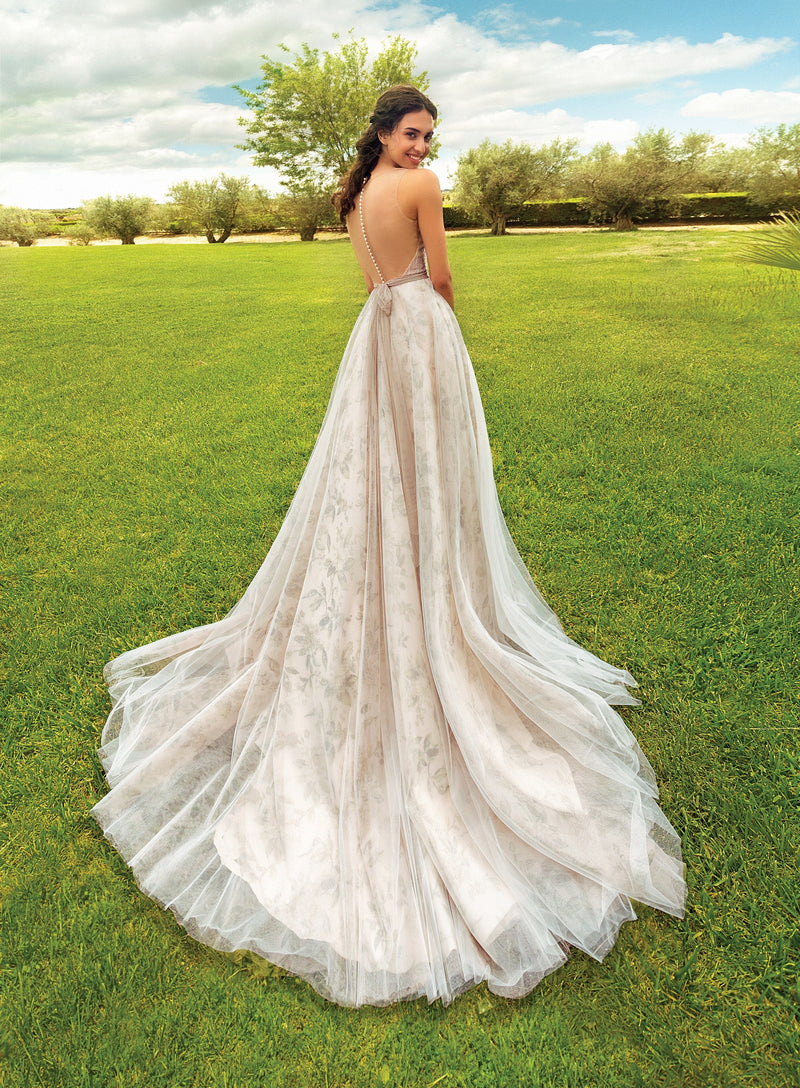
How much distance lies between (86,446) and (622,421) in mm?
5564

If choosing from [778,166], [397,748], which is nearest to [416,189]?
[397,748]

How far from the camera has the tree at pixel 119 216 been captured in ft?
114

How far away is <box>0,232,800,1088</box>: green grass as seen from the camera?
6.36 ft

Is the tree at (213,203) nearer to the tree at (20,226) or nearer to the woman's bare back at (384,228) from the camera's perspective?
the tree at (20,226)

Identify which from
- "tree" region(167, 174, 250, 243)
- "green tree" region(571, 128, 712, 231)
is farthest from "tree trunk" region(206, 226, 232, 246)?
"green tree" region(571, 128, 712, 231)

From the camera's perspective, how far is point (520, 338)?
34.6 ft

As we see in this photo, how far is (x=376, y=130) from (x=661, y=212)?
31.6 metres

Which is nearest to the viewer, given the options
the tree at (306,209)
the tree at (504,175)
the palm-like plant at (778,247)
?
the palm-like plant at (778,247)

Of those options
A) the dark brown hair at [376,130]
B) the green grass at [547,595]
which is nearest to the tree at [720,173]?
the green grass at [547,595]

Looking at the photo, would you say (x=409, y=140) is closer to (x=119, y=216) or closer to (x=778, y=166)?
(x=778, y=166)

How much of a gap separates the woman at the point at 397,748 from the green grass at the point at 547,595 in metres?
0.13

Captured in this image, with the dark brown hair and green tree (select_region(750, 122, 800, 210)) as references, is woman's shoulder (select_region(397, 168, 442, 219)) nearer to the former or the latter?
the dark brown hair

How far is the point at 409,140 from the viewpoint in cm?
238
